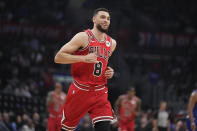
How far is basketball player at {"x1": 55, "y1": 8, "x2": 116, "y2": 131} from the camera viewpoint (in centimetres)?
687

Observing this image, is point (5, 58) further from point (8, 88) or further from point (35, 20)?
point (35, 20)

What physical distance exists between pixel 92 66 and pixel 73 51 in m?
0.39

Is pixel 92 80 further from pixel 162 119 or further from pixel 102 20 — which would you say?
pixel 162 119

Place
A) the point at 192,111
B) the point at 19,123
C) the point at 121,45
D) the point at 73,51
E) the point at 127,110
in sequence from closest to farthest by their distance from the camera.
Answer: the point at 73,51, the point at 192,111, the point at 19,123, the point at 127,110, the point at 121,45

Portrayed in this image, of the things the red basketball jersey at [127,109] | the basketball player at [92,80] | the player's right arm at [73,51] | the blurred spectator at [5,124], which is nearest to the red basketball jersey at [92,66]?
the basketball player at [92,80]

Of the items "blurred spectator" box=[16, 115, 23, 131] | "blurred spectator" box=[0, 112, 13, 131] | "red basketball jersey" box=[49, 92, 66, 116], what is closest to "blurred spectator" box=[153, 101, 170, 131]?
"red basketball jersey" box=[49, 92, 66, 116]

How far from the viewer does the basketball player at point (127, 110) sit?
1370cm

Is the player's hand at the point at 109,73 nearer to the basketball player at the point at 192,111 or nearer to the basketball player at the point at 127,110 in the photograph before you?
the basketball player at the point at 192,111

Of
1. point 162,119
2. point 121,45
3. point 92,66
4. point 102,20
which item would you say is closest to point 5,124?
point 162,119

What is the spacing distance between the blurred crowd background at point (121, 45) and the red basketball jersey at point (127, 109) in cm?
520

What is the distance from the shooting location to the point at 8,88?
17.6 meters

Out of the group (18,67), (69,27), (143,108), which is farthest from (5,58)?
(143,108)

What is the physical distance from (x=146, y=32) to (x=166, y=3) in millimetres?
4839

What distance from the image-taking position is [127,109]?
1383 cm
